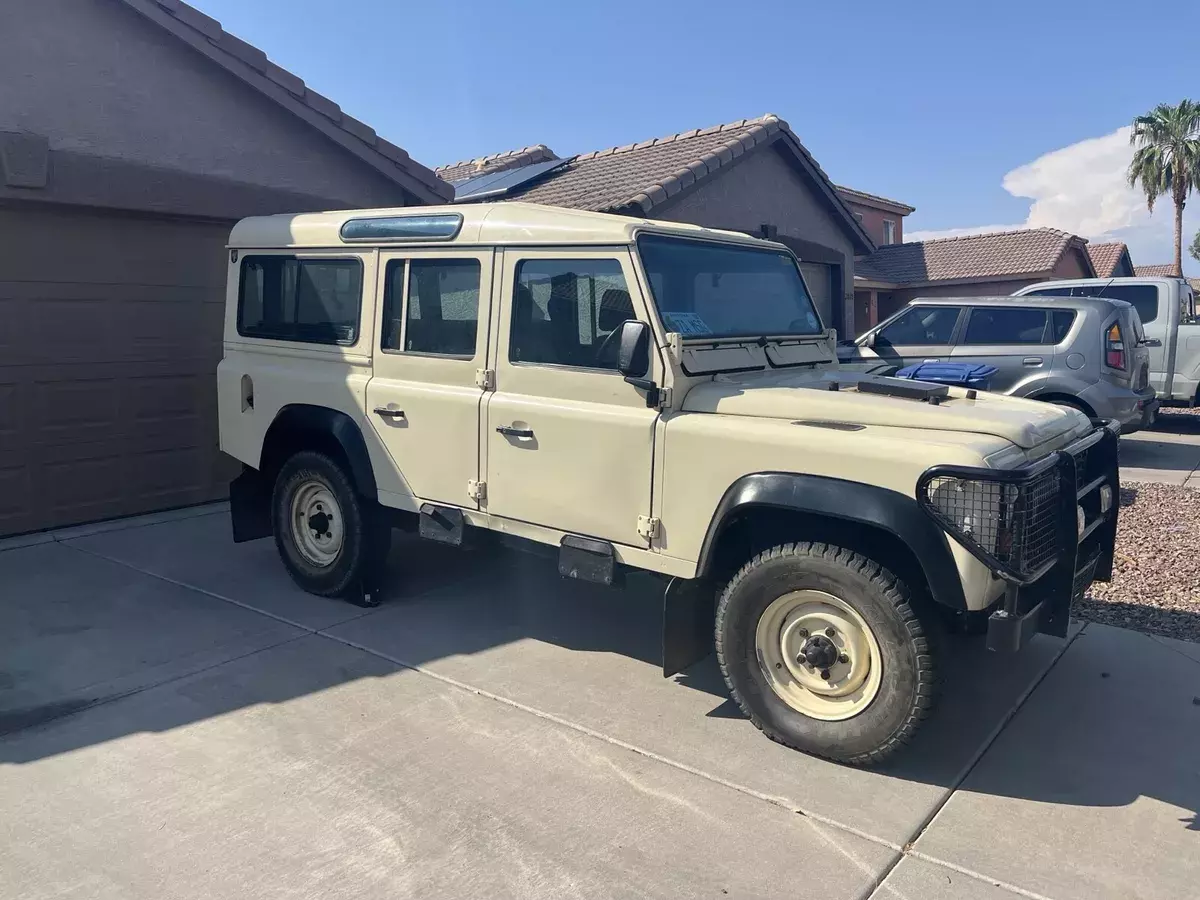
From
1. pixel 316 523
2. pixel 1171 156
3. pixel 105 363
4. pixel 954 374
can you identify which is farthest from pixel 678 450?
pixel 1171 156

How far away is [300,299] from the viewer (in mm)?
5684

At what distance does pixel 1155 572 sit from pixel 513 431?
455 centimetres

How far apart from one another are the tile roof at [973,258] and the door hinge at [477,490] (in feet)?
74.0

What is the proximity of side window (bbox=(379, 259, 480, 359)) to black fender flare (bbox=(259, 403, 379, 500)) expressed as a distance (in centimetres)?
52

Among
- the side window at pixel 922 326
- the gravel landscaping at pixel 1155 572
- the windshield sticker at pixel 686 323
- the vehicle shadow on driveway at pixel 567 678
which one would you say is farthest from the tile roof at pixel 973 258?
the windshield sticker at pixel 686 323

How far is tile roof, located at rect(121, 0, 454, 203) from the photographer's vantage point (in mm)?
7246

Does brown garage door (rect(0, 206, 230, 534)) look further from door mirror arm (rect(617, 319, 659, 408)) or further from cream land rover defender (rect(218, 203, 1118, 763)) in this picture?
door mirror arm (rect(617, 319, 659, 408))

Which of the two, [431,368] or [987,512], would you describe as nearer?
[987,512]

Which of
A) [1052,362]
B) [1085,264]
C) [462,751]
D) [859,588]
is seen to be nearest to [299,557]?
[462,751]

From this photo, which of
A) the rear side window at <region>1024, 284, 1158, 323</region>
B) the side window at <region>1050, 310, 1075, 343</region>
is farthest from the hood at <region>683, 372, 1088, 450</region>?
the rear side window at <region>1024, 284, 1158, 323</region>

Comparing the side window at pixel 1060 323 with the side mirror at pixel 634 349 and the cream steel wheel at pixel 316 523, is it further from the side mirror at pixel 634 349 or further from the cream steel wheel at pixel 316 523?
the cream steel wheel at pixel 316 523

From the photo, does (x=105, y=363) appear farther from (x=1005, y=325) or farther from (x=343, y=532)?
(x=1005, y=325)

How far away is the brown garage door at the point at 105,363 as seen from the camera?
6863 mm

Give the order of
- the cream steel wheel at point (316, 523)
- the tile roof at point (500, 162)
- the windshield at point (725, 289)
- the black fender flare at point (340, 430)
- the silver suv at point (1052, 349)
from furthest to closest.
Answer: the tile roof at point (500, 162) < the silver suv at point (1052, 349) < the cream steel wheel at point (316, 523) < the black fender flare at point (340, 430) < the windshield at point (725, 289)
